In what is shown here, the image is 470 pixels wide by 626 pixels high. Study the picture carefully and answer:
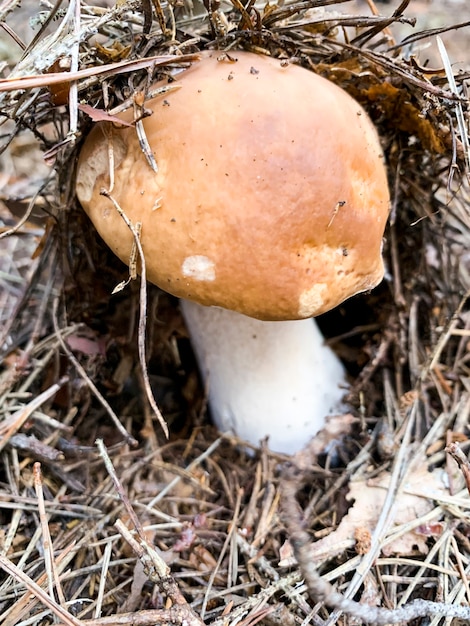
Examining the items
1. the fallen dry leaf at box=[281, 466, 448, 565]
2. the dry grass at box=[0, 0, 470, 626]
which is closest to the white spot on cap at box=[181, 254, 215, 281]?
the dry grass at box=[0, 0, 470, 626]

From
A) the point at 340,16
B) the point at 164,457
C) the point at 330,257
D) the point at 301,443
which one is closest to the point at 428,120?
the point at 340,16

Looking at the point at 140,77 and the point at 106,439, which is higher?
the point at 140,77

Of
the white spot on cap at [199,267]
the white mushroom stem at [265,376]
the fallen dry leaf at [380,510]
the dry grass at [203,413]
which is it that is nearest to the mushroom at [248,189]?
the white spot on cap at [199,267]

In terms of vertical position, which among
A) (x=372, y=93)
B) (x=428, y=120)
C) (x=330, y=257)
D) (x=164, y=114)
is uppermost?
(x=164, y=114)

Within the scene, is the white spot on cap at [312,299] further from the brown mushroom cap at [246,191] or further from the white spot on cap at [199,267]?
the white spot on cap at [199,267]

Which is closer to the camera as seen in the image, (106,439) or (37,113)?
(37,113)

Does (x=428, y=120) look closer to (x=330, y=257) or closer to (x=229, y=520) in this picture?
(x=330, y=257)

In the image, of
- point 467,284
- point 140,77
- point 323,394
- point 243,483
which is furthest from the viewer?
point 467,284
